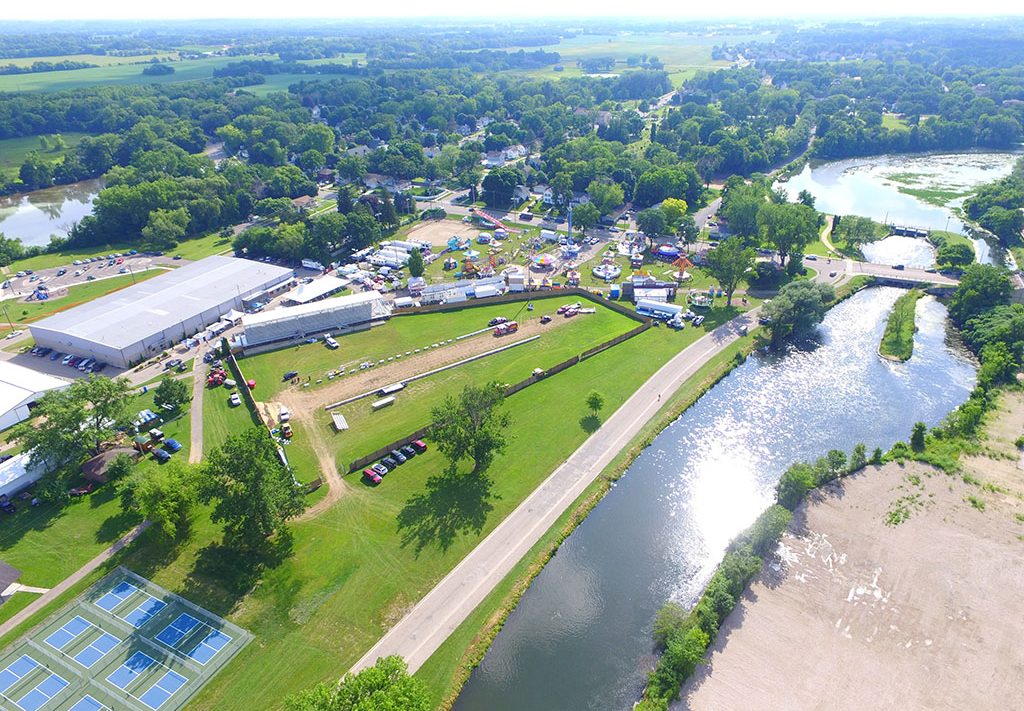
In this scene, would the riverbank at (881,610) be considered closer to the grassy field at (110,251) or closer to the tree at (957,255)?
the tree at (957,255)

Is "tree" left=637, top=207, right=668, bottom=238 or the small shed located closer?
the small shed

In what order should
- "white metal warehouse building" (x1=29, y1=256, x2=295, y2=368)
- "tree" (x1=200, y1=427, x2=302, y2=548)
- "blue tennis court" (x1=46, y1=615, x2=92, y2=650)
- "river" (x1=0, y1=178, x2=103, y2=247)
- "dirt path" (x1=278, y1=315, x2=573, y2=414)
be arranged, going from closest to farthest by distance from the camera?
"blue tennis court" (x1=46, y1=615, x2=92, y2=650) < "tree" (x1=200, y1=427, x2=302, y2=548) < "dirt path" (x1=278, y1=315, x2=573, y2=414) < "white metal warehouse building" (x1=29, y1=256, x2=295, y2=368) < "river" (x1=0, y1=178, x2=103, y2=247)

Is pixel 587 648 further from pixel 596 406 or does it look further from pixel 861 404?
pixel 861 404

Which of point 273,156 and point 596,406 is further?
point 273,156

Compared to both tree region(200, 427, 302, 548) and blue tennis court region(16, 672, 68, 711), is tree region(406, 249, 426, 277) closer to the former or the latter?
tree region(200, 427, 302, 548)

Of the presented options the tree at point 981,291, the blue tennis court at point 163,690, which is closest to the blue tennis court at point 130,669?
the blue tennis court at point 163,690

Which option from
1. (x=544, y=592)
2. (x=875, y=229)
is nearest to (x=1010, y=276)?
(x=875, y=229)

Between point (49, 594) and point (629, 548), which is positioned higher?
point (49, 594)

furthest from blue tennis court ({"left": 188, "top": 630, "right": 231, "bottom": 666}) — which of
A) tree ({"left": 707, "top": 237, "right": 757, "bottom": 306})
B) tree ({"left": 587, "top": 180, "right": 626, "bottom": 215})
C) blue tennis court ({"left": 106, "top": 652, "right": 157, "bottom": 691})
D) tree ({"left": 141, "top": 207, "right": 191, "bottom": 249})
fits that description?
tree ({"left": 587, "top": 180, "right": 626, "bottom": 215})
